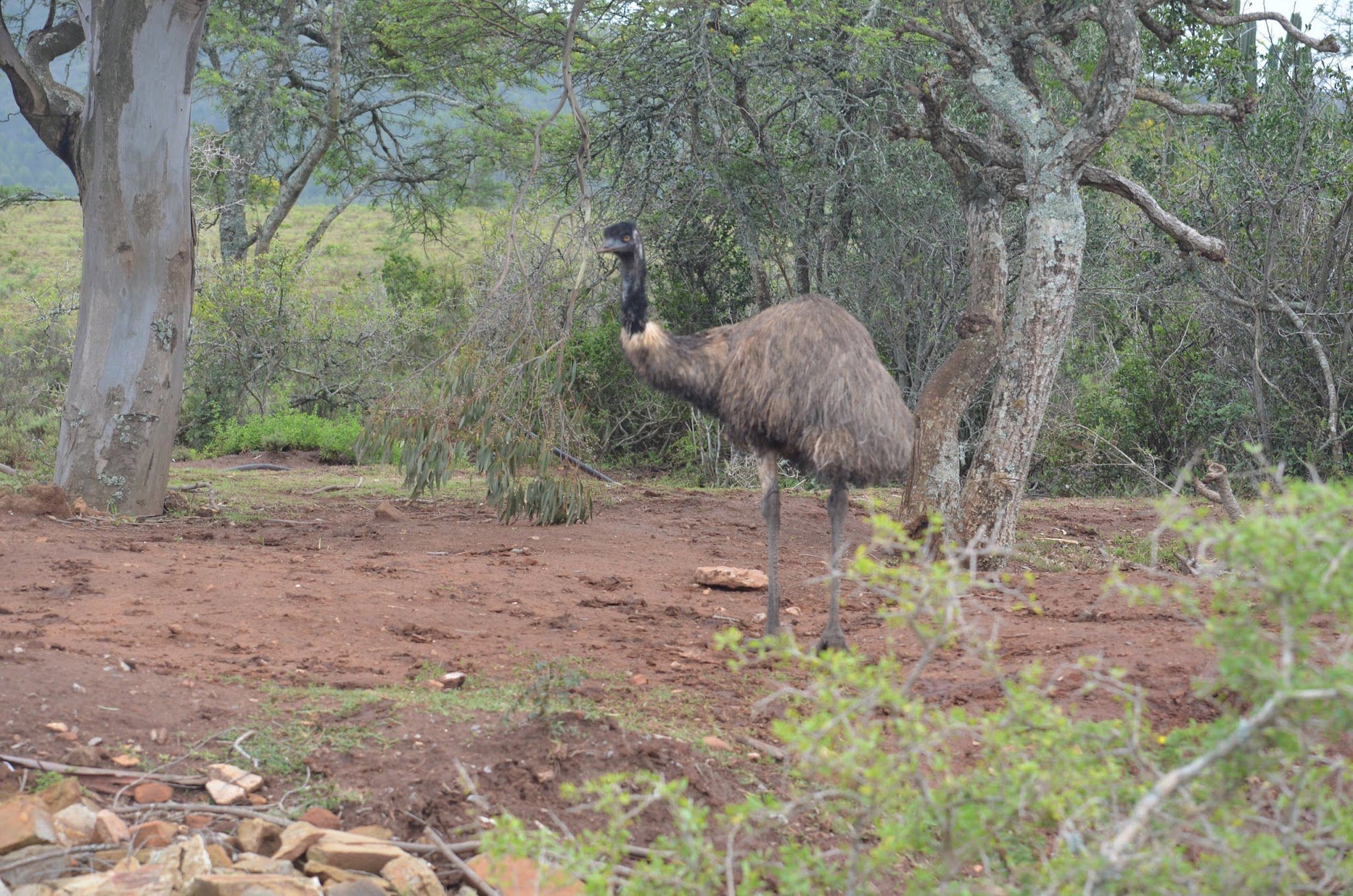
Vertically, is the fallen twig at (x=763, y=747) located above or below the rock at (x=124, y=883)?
above

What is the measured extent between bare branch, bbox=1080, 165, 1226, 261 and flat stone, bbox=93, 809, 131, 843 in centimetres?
667

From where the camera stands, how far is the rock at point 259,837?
3.24m

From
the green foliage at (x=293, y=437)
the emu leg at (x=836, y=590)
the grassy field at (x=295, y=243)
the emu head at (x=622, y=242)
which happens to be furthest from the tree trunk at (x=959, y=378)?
the grassy field at (x=295, y=243)

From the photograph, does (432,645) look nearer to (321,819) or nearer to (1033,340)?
(321,819)

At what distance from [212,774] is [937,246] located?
928cm

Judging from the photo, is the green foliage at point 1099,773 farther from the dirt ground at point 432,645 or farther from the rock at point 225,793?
the rock at point 225,793

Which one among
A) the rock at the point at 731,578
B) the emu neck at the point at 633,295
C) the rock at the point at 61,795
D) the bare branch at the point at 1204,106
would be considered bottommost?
the rock at the point at 61,795

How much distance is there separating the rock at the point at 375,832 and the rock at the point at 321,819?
0.06m

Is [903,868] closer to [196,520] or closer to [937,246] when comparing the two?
[196,520]

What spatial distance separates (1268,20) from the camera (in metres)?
7.71

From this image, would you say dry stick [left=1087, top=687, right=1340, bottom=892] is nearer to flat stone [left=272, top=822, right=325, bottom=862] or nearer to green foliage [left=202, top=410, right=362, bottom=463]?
flat stone [left=272, top=822, right=325, bottom=862]

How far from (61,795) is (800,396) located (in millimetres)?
3591

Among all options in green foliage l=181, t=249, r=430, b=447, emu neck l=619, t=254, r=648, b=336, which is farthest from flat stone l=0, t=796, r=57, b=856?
green foliage l=181, t=249, r=430, b=447

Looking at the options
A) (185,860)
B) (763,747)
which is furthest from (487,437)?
(185,860)
